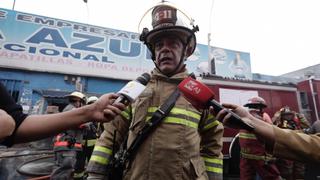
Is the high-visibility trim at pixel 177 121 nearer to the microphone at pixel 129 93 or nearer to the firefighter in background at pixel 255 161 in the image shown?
the microphone at pixel 129 93

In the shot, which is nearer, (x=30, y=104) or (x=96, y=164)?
(x=96, y=164)

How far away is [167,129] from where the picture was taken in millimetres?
1768

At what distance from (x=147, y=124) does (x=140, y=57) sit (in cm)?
1026

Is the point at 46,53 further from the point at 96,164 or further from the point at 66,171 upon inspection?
the point at 96,164

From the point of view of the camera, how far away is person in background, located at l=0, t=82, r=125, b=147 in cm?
135

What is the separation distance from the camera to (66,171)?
4.21m

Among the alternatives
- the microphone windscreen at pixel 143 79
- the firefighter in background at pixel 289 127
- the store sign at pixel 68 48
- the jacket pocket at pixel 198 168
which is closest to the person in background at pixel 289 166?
the firefighter in background at pixel 289 127

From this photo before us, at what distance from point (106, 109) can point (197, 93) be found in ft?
1.98

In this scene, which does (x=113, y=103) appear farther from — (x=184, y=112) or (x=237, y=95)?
(x=237, y=95)

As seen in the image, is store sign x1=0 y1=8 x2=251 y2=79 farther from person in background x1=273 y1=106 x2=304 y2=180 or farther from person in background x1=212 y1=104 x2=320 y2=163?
person in background x1=212 y1=104 x2=320 y2=163

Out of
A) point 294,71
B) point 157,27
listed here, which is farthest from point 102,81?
point 294,71

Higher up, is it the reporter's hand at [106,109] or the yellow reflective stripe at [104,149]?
the reporter's hand at [106,109]

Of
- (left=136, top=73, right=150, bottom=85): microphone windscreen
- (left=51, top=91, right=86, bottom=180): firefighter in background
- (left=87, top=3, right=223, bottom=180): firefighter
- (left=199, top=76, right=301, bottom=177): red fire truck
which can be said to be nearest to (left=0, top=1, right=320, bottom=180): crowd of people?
(left=87, top=3, right=223, bottom=180): firefighter

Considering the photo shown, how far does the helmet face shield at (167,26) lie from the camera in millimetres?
2045
